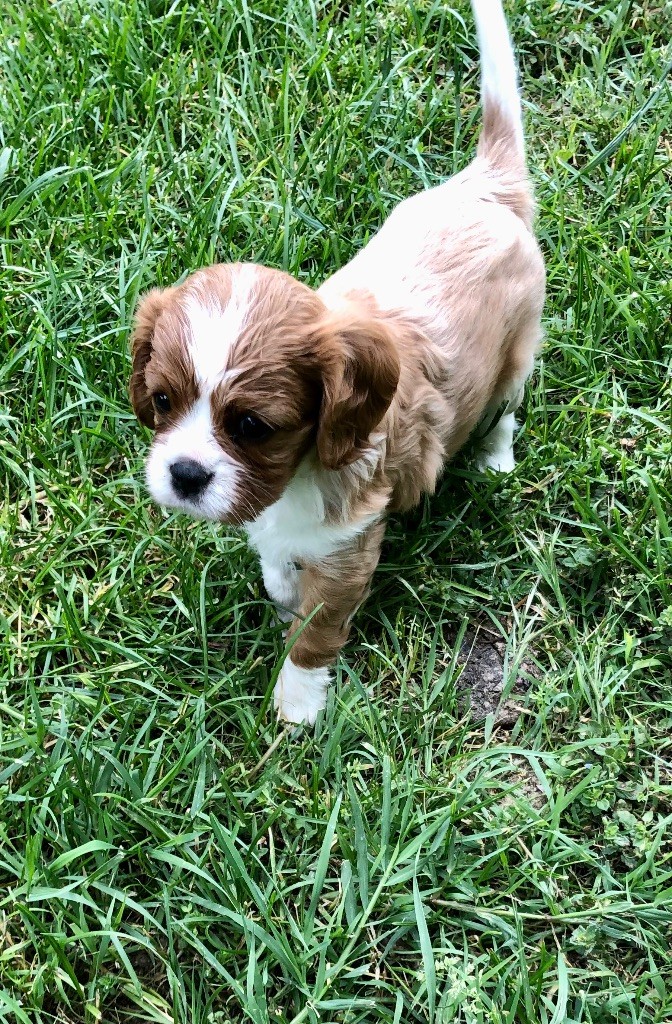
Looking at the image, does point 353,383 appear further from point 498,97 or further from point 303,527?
point 498,97

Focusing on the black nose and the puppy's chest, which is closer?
the black nose

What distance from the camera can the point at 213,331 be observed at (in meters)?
2.21

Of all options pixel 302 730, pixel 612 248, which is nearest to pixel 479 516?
pixel 302 730

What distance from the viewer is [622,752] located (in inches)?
120

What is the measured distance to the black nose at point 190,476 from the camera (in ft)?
7.66

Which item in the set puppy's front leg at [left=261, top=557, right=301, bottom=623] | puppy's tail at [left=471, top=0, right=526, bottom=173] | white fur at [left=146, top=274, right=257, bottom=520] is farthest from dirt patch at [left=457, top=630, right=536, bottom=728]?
puppy's tail at [left=471, top=0, right=526, bottom=173]

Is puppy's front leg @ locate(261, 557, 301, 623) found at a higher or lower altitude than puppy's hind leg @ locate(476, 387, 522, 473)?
lower

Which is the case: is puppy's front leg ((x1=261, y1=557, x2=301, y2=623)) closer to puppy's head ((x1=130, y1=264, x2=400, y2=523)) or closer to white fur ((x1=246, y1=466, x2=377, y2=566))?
white fur ((x1=246, y1=466, x2=377, y2=566))

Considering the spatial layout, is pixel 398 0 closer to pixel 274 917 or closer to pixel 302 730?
pixel 302 730

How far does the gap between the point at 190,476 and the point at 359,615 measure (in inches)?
49.7

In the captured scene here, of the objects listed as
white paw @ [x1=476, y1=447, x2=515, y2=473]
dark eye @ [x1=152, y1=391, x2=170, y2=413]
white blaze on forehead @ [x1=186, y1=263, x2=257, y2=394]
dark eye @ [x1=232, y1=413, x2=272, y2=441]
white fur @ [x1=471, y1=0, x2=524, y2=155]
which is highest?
white fur @ [x1=471, y1=0, x2=524, y2=155]

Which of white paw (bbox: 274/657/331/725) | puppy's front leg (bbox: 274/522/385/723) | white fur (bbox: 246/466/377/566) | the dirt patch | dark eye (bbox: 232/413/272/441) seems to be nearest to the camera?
dark eye (bbox: 232/413/272/441)

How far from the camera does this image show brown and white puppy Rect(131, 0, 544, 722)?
2285 millimetres

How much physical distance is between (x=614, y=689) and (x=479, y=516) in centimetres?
86
